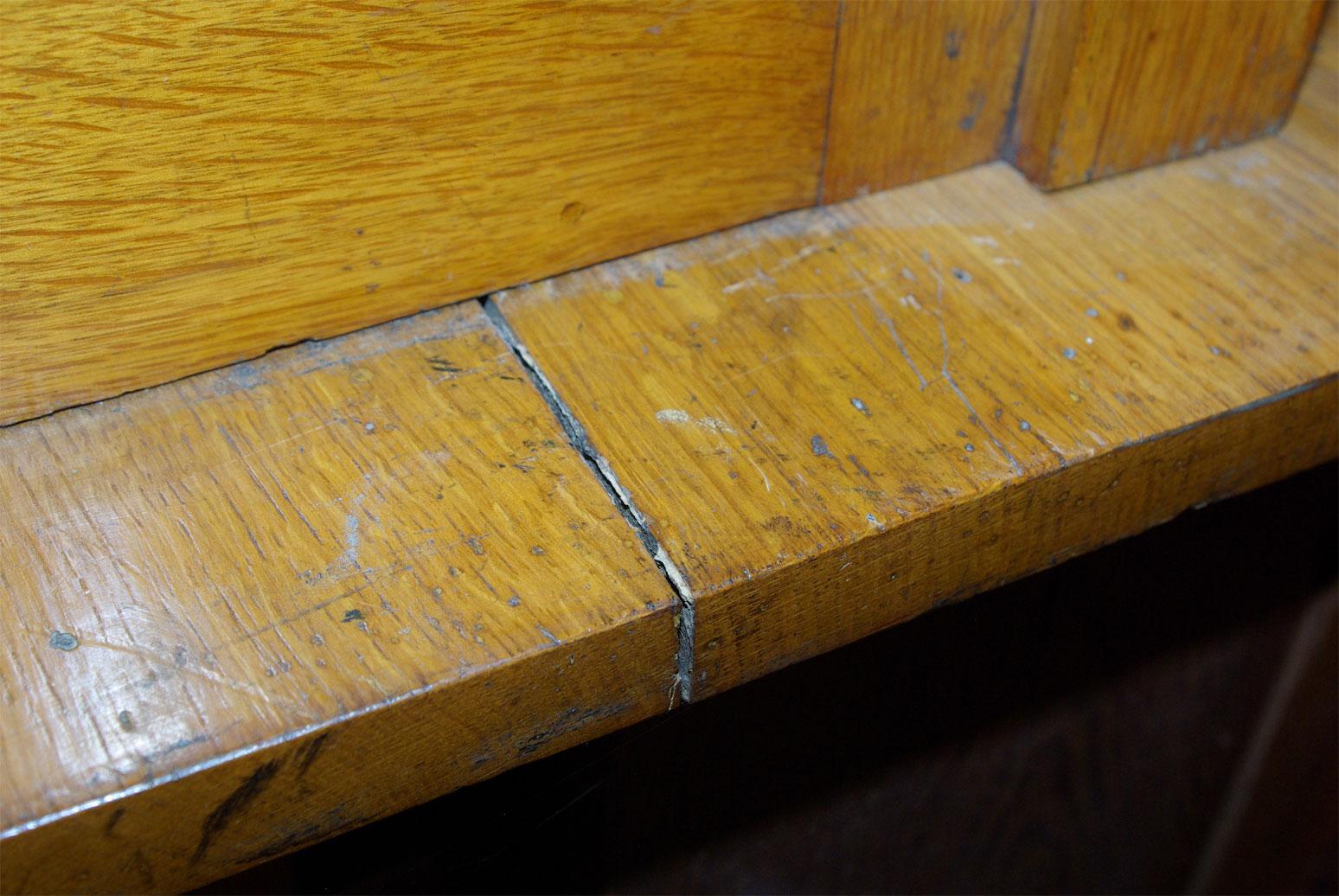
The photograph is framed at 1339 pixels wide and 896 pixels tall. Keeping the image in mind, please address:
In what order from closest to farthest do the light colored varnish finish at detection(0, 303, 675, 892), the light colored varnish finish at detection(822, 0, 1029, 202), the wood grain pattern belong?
1. the light colored varnish finish at detection(0, 303, 675, 892)
2. the wood grain pattern
3. the light colored varnish finish at detection(822, 0, 1029, 202)

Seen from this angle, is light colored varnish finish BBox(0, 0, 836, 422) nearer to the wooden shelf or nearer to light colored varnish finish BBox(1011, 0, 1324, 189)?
the wooden shelf

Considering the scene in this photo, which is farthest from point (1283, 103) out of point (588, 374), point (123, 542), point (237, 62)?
point (123, 542)

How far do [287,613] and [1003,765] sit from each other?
0.94 m

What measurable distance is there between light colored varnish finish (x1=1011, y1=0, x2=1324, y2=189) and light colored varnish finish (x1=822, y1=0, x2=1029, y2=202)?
0.03 m

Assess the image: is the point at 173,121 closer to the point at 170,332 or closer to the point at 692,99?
the point at 170,332

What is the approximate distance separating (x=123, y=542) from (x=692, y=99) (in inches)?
18.6

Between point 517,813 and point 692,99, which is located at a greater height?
point 692,99

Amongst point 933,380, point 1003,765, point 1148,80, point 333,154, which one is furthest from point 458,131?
point 1003,765

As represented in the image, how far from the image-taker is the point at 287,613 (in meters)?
0.65

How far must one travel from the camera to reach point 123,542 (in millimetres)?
682

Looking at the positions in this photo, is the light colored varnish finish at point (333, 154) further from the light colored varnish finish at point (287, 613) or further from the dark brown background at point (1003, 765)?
the dark brown background at point (1003, 765)

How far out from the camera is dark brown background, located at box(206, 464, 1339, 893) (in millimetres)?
938

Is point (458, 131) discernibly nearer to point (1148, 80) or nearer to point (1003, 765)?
point (1148, 80)

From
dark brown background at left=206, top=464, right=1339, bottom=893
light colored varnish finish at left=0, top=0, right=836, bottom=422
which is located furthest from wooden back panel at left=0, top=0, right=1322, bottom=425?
dark brown background at left=206, top=464, right=1339, bottom=893
